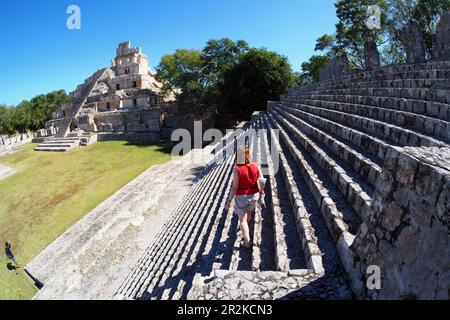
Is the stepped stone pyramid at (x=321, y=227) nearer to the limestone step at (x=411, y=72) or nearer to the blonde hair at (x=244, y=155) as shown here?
the limestone step at (x=411, y=72)

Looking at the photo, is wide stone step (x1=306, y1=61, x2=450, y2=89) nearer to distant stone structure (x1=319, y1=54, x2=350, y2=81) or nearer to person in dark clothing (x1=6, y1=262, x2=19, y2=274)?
distant stone structure (x1=319, y1=54, x2=350, y2=81)

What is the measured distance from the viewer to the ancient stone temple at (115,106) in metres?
28.7

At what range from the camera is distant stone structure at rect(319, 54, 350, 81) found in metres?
13.3

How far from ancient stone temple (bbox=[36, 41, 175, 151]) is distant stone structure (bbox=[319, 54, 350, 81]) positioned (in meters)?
17.5

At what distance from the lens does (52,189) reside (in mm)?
15031

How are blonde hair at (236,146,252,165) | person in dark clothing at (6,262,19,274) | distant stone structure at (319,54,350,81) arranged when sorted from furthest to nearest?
distant stone structure at (319,54,350,81), person in dark clothing at (6,262,19,274), blonde hair at (236,146,252,165)

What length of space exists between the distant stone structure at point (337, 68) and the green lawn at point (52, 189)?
38.5 ft

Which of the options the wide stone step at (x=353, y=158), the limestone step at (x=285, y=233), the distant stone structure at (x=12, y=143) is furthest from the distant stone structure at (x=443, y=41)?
the distant stone structure at (x=12, y=143)

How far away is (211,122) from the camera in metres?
29.2

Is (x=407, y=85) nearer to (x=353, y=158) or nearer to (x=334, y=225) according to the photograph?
(x=353, y=158)

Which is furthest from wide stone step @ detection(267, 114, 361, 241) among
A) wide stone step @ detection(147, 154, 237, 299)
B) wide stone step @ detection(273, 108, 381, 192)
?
wide stone step @ detection(147, 154, 237, 299)

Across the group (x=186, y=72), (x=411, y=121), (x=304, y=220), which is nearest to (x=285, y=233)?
(x=304, y=220)

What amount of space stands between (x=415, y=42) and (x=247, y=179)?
836 cm
